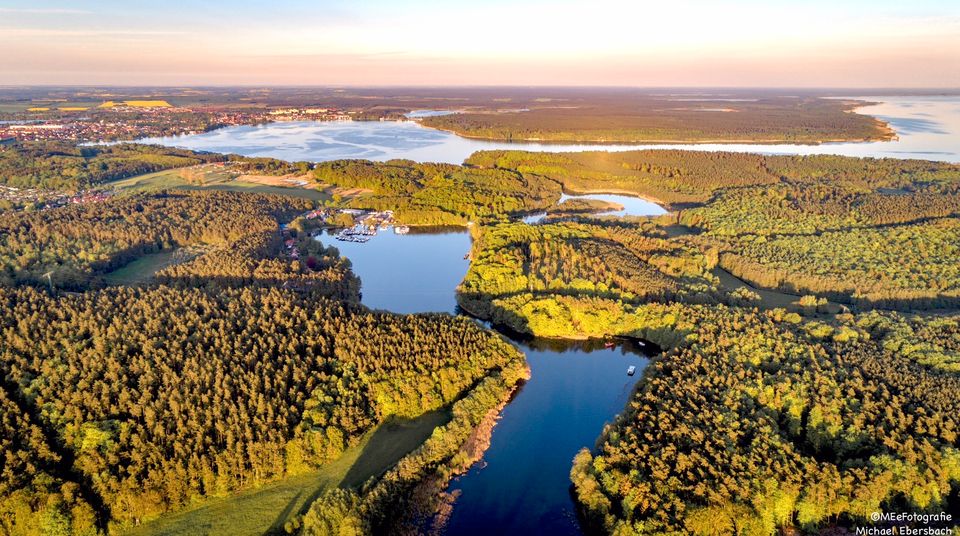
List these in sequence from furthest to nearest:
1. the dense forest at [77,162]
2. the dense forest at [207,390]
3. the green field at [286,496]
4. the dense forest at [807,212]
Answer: the dense forest at [77,162] → the dense forest at [807,212] → the dense forest at [207,390] → the green field at [286,496]

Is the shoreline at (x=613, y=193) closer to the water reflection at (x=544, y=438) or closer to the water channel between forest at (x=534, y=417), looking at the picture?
the water channel between forest at (x=534, y=417)

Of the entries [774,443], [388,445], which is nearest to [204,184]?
[388,445]

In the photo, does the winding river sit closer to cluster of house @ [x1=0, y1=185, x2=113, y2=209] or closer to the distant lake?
cluster of house @ [x1=0, y1=185, x2=113, y2=209]

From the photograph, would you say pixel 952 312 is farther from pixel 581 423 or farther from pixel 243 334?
pixel 243 334

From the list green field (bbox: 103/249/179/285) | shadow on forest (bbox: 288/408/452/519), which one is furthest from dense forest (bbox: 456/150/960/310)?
green field (bbox: 103/249/179/285)

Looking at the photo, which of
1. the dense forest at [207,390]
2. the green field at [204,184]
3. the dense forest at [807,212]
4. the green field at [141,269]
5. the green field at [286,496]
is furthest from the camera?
the green field at [204,184]

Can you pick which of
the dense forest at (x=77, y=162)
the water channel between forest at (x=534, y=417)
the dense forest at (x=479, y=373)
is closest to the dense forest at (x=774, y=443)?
the dense forest at (x=479, y=373)

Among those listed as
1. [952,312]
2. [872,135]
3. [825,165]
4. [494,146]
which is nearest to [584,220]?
[952,312]
